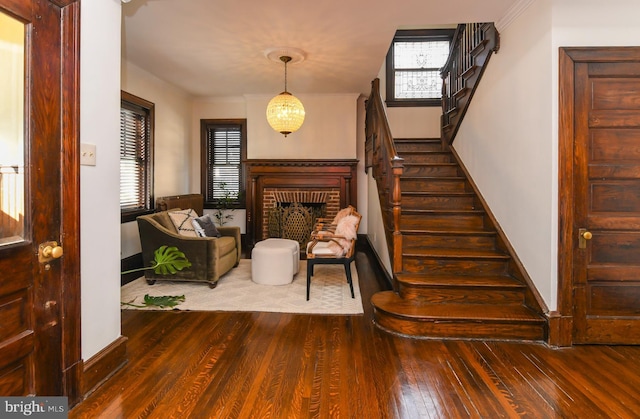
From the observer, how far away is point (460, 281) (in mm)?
3029

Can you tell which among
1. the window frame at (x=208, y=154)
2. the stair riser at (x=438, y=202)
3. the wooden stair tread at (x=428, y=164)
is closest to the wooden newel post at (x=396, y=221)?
the stair riser at (x=438, y=202)

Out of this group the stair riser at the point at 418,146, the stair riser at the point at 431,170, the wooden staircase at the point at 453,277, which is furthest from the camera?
the stair riser at the point at 418,146

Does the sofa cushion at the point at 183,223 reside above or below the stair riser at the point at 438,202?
below

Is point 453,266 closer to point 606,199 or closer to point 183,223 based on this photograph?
point 606,199

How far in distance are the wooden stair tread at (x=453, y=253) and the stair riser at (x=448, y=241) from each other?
2.2 inches

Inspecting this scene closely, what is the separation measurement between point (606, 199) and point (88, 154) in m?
3.39

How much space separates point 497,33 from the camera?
10.8 feet

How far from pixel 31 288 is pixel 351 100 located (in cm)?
533

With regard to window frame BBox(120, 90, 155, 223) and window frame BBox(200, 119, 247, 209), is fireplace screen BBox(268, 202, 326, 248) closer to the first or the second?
window frame BBox(200, 119, 247, 209)

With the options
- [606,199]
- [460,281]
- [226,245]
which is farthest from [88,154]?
[606,199]

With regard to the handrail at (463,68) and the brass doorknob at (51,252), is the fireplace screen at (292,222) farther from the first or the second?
the brass doorknob at (51,252)

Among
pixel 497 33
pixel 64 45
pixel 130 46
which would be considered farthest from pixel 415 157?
pixel 64 45

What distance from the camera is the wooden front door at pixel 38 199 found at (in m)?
1.48

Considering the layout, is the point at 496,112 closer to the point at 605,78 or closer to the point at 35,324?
the point at 605,78
